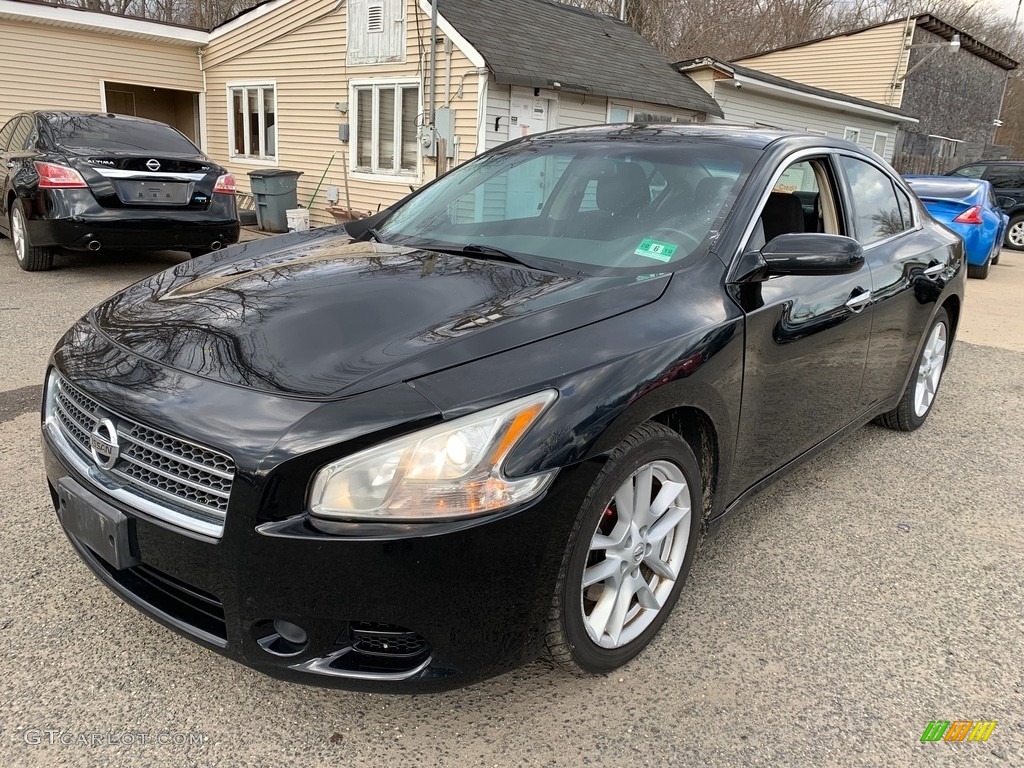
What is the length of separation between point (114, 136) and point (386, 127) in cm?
551

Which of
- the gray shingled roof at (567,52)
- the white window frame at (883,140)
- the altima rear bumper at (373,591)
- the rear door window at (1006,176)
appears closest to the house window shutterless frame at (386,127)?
the gray shingled roof at (567,52)

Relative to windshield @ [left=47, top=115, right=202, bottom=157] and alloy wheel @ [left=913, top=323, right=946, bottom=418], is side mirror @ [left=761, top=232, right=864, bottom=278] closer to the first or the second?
alloy wheel @ [left=913, top=323, right=946, bottom=418]

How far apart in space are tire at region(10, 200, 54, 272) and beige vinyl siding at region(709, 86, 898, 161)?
11.3 meters

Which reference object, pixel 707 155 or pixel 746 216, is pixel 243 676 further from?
pixel 707 155

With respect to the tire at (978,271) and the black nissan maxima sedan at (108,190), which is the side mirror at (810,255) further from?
the tire at (978,271)

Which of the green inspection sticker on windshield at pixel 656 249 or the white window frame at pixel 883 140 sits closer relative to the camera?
the green inspection sticker on windshield at pixel 656 249

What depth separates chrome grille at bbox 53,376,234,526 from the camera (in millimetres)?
1749

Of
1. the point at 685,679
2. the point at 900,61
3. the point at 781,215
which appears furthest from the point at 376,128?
the point at 900,61

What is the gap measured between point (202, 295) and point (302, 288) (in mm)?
327

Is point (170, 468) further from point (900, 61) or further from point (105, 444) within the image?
point (900, 61)

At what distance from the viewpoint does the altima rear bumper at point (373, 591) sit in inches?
66.4

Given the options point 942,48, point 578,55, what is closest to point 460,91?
point 578,55

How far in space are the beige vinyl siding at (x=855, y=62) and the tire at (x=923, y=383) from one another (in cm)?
2089

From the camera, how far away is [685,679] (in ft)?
7.38
